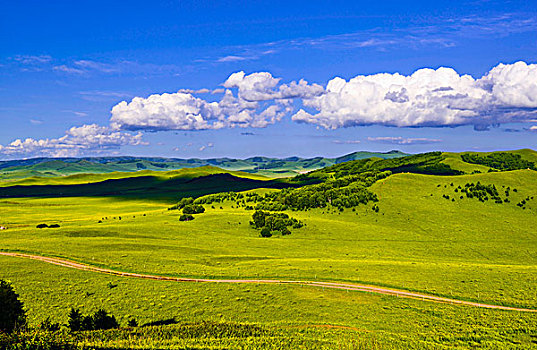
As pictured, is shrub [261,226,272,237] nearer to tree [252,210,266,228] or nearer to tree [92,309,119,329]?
tree [252,210,266,228]

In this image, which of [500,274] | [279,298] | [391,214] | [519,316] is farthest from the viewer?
[391,214]

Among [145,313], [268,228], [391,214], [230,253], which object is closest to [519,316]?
[145,313]

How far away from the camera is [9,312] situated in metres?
31.3

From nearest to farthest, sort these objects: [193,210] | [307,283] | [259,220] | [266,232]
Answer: [307,283], [266,232], [259,220], [193,210]

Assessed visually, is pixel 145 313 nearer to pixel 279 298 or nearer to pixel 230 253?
pixel 279 298

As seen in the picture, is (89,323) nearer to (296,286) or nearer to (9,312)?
(9,312)

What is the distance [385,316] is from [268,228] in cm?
8248

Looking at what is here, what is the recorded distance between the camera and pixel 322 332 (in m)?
32.8

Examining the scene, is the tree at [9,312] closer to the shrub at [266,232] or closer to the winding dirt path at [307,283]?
the winding dirt path at [307,283]

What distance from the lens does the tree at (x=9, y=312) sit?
101 ft

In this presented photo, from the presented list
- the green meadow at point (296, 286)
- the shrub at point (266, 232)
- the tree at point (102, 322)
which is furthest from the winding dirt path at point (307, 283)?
the shrub at point (266, 232)

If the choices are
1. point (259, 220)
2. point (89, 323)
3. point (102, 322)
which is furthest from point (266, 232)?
point (89, 323)

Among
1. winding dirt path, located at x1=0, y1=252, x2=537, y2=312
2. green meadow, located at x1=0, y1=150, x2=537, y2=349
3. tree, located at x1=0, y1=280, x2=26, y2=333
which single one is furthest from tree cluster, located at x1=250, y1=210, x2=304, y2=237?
tree, located at x1=0, y1=280, x2=26, y2=333

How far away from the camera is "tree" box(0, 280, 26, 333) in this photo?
3091 centimetres
